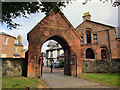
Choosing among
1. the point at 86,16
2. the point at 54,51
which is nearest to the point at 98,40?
the point at 86,16

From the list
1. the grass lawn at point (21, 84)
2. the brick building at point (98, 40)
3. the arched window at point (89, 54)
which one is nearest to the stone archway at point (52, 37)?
the grass lawn at point (21, 84)

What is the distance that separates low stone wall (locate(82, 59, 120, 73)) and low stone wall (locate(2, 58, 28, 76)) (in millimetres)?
8412

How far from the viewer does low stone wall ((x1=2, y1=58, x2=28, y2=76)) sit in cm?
1086

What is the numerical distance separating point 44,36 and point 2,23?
467 centimetres

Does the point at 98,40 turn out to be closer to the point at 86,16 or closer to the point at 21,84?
the point at 86,16

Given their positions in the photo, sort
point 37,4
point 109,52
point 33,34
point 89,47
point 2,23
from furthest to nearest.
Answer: point 89,47
point 109,52
point 33,34
point 2,23
point 37,4

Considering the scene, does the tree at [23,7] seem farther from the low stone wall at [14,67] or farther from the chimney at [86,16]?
the chimney at [86,16]

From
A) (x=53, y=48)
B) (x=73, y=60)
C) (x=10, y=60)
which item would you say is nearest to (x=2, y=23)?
(x=10, y=60)

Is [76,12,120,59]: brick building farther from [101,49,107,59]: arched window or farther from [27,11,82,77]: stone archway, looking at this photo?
[27,11,82,77]: stone archway

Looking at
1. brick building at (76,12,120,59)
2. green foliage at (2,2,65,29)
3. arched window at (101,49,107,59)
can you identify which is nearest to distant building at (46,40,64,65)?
brick building at (76,12,120,59)

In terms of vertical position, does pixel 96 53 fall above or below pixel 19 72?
above

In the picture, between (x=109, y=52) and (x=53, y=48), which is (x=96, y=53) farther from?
(x=53, y=48)

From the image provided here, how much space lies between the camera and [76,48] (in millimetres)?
13656

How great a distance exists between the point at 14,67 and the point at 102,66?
487 inches
